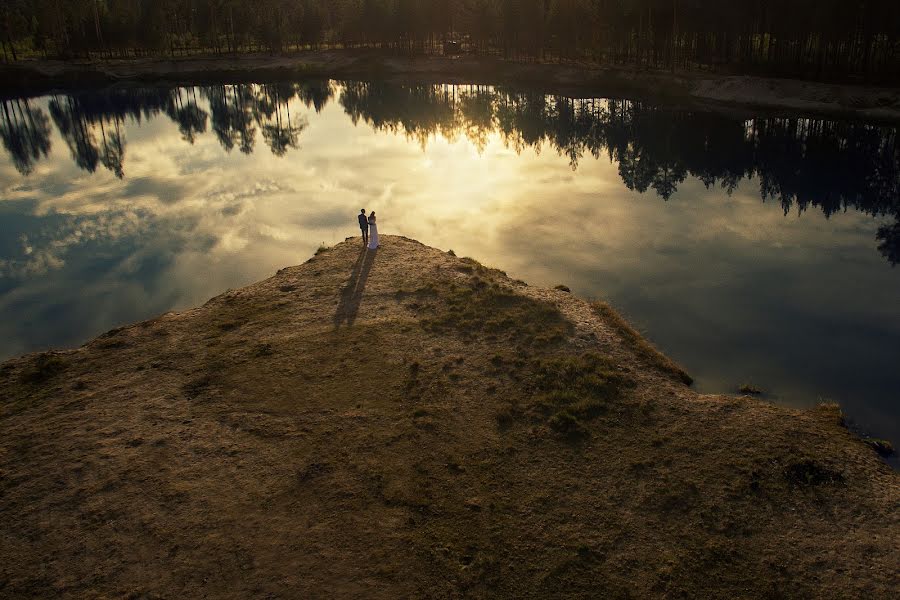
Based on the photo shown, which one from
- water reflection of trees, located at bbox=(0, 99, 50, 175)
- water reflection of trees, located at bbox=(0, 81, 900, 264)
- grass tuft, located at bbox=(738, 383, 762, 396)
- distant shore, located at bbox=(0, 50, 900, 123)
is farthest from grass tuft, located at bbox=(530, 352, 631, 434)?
distant shore, located at bbox=(0, 50, 900, 123)

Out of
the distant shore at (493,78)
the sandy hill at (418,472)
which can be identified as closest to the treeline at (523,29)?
the distant shore at (493,78)

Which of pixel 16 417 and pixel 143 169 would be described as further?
pixel 143 169

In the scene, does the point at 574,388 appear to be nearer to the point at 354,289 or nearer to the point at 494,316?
the point at 494,316

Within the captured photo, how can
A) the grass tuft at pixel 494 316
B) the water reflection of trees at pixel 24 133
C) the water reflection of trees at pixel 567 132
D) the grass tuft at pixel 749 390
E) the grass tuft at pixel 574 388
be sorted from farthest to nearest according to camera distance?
the water reflection of trees at pixel 24 133 < the water reflection of trees at pixel 567 132 < the grass tuft at pixel 494 316 < the grass tuft at pixel 749 390 < the grass tuft at pixel 574 388

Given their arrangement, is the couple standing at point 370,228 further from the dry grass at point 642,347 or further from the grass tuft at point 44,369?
the grass tuft at point 44,369

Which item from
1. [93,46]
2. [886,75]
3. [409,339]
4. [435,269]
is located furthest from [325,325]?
[93,46]

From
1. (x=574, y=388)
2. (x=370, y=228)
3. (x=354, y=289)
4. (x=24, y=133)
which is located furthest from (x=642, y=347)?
(x=24, y=133)

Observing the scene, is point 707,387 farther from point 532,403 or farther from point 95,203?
Result: point 95,203
